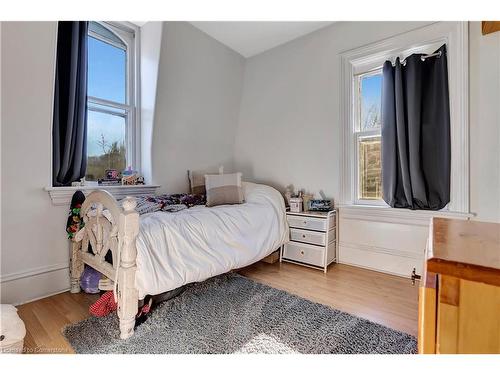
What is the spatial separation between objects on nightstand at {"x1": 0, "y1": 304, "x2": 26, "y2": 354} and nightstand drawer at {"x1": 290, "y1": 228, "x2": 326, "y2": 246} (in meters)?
2.22

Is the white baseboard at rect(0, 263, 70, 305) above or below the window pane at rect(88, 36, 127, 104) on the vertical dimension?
below

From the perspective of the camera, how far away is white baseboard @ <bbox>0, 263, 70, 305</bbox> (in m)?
1.79

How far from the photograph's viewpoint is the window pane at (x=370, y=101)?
8.48ft

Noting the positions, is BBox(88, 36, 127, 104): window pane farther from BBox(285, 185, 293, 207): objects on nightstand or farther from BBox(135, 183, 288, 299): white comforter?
BBox(285, 185, 293, 207): objects on nightstand

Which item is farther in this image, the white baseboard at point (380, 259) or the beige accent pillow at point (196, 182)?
the beige accent pillow at point (196, 182)

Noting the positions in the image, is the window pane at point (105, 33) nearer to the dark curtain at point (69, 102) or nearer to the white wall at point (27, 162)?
the dark curtain at point (69, 102)

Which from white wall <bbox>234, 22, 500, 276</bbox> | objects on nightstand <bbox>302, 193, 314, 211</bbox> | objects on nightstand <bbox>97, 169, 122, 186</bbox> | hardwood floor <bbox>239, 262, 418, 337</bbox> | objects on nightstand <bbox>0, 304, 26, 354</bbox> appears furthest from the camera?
objects on nightstand <bbox>302, 193, 314, 211</bbox>

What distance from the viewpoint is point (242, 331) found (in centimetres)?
149

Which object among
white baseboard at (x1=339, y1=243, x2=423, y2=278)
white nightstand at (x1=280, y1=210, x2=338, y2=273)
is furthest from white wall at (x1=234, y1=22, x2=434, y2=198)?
white baseboard at (x1=339, y1=243, x2=423, y2=278)

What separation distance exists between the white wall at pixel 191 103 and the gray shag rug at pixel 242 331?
1607 millimetres

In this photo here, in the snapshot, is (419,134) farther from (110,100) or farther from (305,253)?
(110,100)

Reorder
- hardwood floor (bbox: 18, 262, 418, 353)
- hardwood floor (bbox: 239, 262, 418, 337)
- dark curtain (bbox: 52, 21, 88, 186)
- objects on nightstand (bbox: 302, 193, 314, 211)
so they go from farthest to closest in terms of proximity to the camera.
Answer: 1. objects on nightstand (bbox: 302, 193, 314, 211)
2. dark curtain (bbox: 52, 21, 88, 186)
3. hardwood floor (bbox: 239, 262, 418, 337)
4. hardwood floor (bbox: 18, 262, 418, 353)

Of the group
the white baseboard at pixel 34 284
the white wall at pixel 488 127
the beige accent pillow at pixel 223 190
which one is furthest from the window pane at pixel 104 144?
the white wall at pixel 488 127

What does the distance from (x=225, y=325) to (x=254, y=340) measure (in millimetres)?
233
